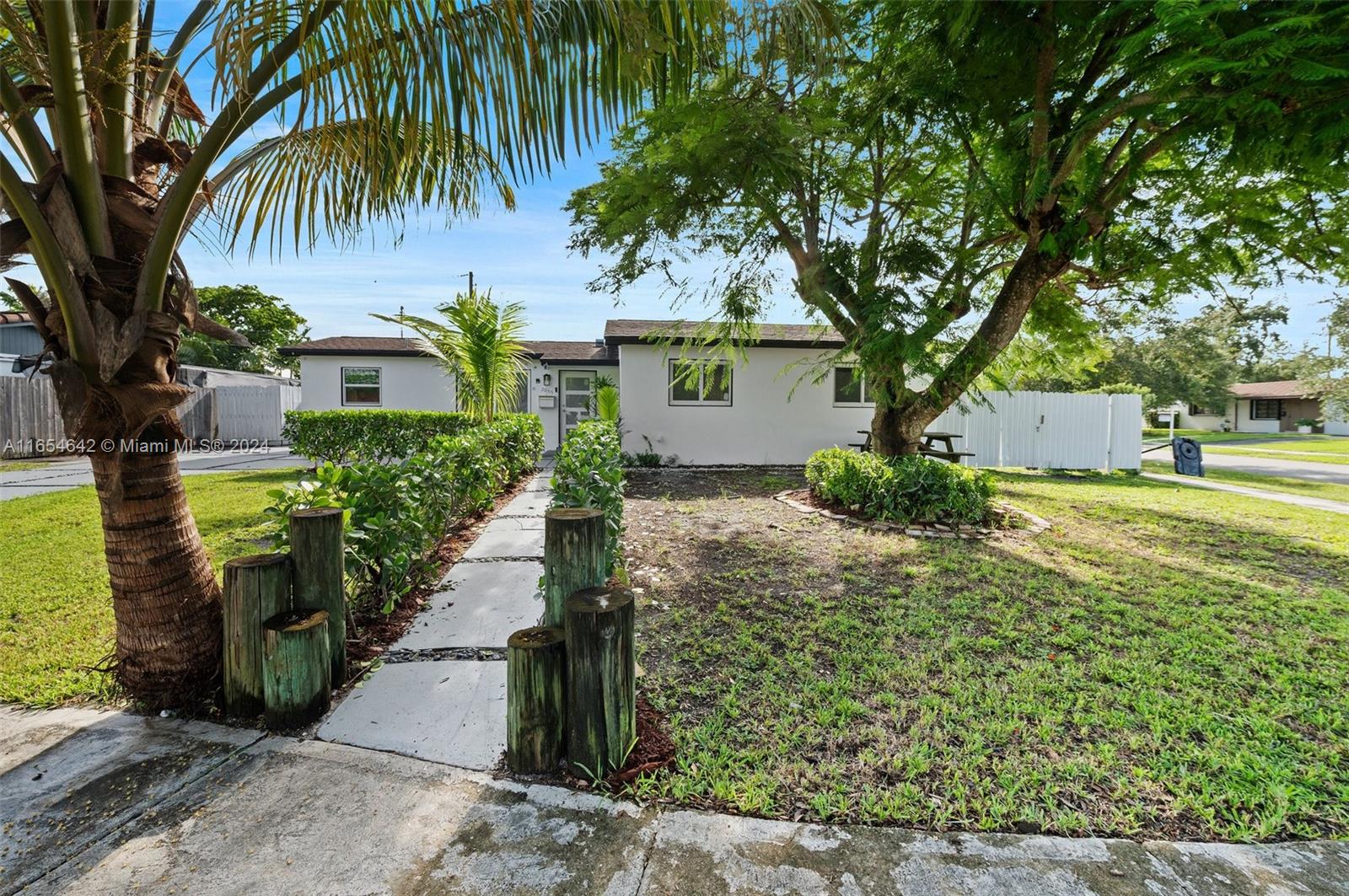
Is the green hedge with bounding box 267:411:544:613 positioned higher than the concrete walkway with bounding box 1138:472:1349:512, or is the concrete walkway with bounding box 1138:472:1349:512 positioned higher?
the green hedge with bounding box 267:411:544:613

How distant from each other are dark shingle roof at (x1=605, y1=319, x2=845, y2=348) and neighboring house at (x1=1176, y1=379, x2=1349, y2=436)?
40.4m

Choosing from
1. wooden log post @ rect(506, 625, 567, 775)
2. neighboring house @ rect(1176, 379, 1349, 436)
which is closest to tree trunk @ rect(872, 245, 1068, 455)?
wooden log post @ rect(506, 625, 567, 775)

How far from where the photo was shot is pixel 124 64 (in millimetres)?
2131

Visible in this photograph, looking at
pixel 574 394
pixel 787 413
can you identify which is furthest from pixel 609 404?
pixel 574 394

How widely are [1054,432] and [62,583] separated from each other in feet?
53.4

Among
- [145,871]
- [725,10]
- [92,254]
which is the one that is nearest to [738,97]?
[725,10]

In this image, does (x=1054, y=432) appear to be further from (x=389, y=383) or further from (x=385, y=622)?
(x=389, y=383)

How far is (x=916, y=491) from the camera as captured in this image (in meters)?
6.75

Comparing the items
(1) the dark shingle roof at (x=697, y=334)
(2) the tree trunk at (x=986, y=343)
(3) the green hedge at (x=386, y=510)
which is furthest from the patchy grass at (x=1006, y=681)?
(1) the dark shingle roof at (x=697, y=334)

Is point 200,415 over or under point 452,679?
over

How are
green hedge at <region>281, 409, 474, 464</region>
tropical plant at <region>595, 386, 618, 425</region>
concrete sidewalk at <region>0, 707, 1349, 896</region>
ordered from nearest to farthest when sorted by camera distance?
concrete sidewalk at <region>0, 707, 1349, 896</region>
green hedge at <region>281, 409, 474, 464</region>
tropical plant at <region>595, 386, 618, 425</region>

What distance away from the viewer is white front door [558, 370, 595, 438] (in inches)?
625

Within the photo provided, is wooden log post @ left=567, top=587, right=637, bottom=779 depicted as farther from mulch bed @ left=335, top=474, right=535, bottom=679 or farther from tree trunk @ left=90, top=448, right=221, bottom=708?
tree trunk @ left=90, top=448, right=221, bottom=708

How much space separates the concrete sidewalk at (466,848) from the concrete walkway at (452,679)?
174mm
